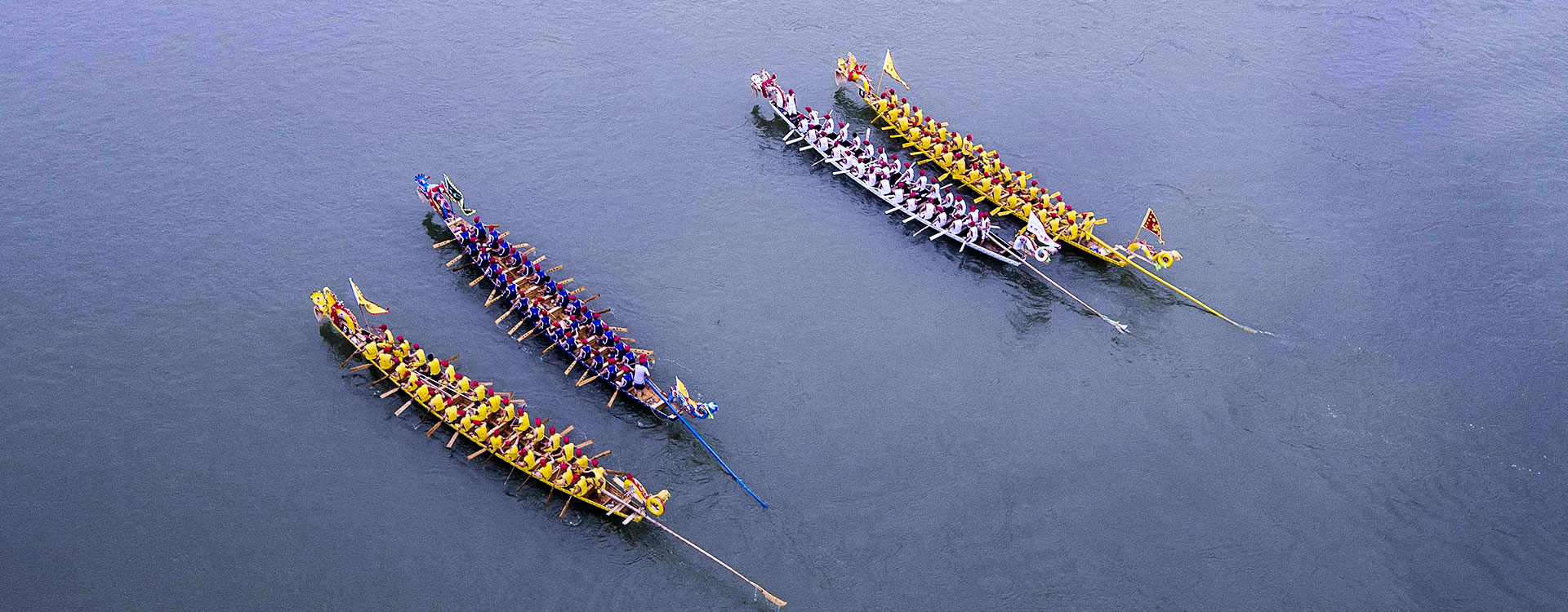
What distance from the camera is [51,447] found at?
26.9 metres

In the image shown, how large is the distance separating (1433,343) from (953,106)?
61.2 feet

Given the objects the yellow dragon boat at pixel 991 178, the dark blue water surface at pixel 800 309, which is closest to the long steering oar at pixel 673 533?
the dark blue water surface at pixel 800 309

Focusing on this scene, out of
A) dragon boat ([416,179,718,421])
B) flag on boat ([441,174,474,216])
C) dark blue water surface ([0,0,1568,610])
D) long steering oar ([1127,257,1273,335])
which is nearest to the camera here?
dark blue water surface ([0,0,1568,610])

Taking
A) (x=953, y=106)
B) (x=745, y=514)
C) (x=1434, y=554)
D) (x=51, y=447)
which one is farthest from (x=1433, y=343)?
(x=51, y=447)

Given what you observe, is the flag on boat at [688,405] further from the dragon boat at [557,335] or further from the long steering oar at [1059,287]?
the long steering oar at [1059,287]

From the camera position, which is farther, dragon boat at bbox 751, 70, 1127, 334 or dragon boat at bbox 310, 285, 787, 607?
dragon boat at bbox 751, 70, 1127, 334

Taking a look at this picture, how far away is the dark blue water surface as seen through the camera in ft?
80.9

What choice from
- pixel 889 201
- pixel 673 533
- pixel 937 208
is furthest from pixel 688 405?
pixel 889 201

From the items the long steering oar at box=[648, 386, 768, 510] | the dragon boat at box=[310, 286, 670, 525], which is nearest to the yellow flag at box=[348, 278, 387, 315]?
the dragon boat at box=[310, 286, 670, 525]

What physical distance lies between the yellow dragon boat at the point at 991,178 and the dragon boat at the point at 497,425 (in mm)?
15804

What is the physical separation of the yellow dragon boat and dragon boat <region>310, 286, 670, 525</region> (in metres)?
15.8

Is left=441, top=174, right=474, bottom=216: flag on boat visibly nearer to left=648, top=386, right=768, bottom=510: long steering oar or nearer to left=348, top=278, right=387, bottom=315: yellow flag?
left=348, top=278, right=387, bottom=315: yellow flag

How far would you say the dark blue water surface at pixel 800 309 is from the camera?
24.7 metres

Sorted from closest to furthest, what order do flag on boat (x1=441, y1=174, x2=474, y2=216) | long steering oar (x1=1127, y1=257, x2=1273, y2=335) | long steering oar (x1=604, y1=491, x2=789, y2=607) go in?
long steering oar (x1=604, y1=491, x2=789, y2=607), long steering oar (x1=1127, y1=257, x2=1273, y2=335), flag on boat (x1=441, y1=174, x2=474, y2=216)
